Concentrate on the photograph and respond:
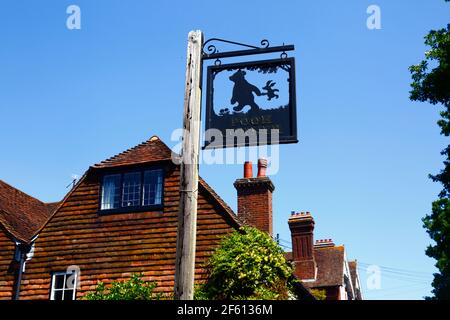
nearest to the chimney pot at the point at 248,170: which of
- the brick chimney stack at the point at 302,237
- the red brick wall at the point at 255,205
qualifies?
the red brick wall at the point at 255,205

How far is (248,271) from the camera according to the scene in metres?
15.0

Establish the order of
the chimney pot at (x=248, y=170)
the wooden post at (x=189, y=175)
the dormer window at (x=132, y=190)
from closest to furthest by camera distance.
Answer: the wooden post at (x=189, y=175) < the dormer window at (x=132, y=190) < the chimney pot at (x=248, y=170)

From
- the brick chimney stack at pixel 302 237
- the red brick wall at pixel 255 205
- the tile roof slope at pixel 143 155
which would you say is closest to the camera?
the tile roof slope at pixel 143 155

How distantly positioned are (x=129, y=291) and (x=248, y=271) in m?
3.96

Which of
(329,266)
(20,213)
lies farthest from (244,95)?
(329,266)

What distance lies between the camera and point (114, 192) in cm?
1883

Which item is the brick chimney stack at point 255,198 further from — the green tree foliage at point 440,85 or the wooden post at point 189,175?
the wooden post at point 189,175

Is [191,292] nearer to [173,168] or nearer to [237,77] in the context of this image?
[237,77]

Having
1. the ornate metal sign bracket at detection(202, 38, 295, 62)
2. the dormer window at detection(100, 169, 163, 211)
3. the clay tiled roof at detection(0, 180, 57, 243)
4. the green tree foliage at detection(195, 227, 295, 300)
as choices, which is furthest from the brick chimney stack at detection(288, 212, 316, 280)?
the ornate metal sign bracket at detection(202, 38, 295, 62)

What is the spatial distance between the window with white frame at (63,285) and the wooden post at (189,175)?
13.1m

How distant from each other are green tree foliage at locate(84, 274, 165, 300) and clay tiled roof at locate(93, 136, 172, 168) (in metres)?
3.98

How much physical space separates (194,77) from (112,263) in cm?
1266

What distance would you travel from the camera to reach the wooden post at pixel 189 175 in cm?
559
